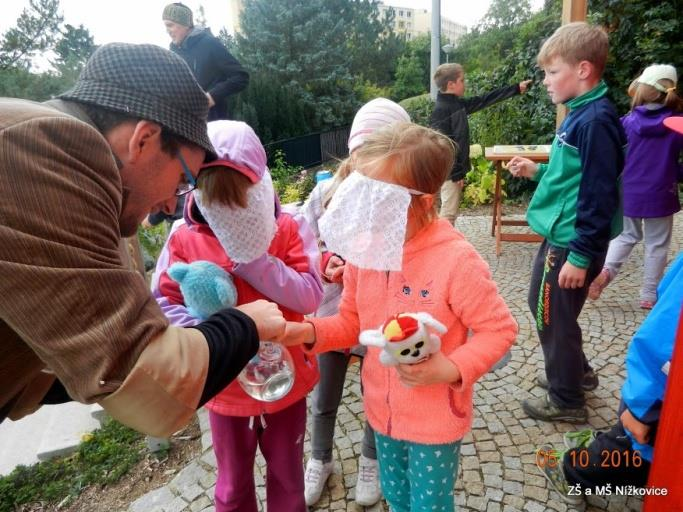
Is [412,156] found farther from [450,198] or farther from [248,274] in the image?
[450,198]

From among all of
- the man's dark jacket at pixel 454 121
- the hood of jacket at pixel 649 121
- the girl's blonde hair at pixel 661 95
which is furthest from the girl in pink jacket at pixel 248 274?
the man's dark jacket at pixel 454 121

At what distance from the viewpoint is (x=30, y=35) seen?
1103 cm

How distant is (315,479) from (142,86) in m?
2.09

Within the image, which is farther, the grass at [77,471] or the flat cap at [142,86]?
the grass at [77,471]

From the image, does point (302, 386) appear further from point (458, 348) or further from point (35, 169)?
point (35, 169)

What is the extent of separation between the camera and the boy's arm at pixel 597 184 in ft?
7.43

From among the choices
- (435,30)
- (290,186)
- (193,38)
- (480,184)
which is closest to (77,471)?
(193,38)

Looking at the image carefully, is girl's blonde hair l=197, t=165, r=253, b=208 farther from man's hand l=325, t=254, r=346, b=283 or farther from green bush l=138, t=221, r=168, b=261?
green bush l=138, t=221, r=168, b=261

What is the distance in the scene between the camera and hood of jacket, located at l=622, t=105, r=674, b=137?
3945 millimetres

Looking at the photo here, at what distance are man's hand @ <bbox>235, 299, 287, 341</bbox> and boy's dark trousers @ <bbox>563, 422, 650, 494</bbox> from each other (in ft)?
5.42

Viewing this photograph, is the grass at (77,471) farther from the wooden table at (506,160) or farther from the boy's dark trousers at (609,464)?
the wooden table at (506,160)

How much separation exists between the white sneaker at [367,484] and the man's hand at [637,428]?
3.94ft

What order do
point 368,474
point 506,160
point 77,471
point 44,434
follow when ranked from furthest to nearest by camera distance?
point 506,160 < point 44,434 < point 77,471 < point 368,474

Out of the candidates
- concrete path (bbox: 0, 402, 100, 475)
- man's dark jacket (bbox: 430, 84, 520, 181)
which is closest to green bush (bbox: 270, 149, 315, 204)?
man's dark jacket (bbox: 430, 84, 520, 181)
